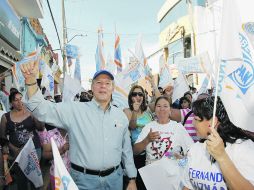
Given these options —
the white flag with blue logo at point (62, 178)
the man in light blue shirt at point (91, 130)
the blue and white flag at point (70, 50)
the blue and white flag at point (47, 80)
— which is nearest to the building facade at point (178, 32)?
the blue and white flag at point (70, 50)

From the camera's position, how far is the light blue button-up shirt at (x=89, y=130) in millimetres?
3096

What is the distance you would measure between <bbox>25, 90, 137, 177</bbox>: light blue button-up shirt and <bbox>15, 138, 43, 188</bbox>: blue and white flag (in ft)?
5.59

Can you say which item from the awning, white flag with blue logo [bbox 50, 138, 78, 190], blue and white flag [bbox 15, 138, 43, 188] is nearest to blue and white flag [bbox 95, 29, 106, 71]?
blue and white flag [bbox 15, 138, 43, 188]

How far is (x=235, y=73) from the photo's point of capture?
8.11 ft

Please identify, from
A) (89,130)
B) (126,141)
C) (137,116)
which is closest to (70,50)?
(137,116)

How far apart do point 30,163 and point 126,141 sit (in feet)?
6.62

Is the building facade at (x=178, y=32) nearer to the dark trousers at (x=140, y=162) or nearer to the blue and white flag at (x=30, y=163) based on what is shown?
the dark trousers at (x=140, y=162)

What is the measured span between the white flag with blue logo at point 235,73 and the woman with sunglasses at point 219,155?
17 cm

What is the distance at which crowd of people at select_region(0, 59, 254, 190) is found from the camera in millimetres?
2375

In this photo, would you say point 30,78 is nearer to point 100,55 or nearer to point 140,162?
point 140,162

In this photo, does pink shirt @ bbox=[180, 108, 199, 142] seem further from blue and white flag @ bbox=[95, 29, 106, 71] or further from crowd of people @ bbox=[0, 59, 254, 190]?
blue and white flag @ bbox=[95, 29, 106, 71]

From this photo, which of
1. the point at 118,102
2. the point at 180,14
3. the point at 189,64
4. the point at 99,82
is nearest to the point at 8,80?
the point at 189,64

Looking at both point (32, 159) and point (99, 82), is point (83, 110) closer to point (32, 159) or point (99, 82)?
point (99, 82)

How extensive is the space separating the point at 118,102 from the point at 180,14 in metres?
27.9
